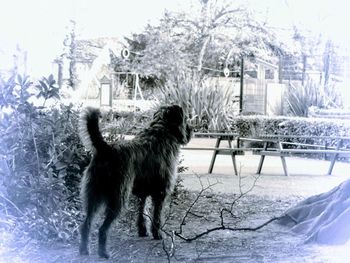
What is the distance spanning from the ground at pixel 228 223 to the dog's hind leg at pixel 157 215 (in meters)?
0.05

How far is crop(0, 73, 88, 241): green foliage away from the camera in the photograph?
3195 mm

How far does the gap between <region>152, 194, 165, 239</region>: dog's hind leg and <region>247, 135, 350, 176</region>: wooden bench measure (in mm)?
617

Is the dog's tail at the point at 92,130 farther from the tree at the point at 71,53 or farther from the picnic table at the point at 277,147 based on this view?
the picnic table at the point at 277,147

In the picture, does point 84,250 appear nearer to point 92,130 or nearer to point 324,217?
point 92,130

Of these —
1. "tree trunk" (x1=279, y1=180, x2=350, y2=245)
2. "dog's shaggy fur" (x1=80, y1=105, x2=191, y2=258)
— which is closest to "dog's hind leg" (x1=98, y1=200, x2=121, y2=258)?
"dog's shaggy fur" (x1=80, y1=105, x2=191, y2=258)

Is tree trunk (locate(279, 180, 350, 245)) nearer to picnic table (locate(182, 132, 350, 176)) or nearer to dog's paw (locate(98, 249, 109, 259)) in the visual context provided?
picnic table (locate(182, 132, 350, 176))

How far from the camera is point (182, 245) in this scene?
321 centimetres

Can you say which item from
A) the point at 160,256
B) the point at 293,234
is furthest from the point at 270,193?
the point at 160,256

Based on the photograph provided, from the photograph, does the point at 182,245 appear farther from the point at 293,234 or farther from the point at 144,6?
the point at 144,6

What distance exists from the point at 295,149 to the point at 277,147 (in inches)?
7.0

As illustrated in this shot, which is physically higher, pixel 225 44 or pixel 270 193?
pixel 225 44

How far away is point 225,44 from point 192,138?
0.53 m

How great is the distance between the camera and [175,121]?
330cm

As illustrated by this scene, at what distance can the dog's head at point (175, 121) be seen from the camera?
3.28 m
